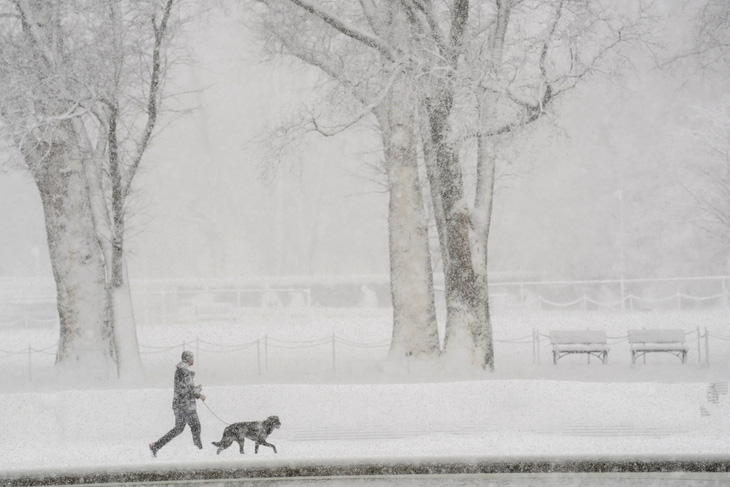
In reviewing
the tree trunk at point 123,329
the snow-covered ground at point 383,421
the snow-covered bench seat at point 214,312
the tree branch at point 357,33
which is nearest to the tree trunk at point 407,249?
the tree branch at point 357,33

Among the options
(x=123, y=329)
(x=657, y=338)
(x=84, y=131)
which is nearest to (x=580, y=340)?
(x=657, y=338)

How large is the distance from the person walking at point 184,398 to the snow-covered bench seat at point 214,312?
21.9 meters

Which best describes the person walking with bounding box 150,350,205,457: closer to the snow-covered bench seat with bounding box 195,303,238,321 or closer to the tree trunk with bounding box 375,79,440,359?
the tree trunk with bounding box 375,79,440,359

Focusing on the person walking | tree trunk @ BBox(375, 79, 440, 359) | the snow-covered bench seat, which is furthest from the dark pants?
the snow-covered bench seat

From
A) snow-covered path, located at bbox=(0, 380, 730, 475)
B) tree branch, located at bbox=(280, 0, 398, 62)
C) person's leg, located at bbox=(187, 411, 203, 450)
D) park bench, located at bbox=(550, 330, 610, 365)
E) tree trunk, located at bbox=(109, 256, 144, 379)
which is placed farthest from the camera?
park bench, located at bbox=(550, 330, 610, 365)

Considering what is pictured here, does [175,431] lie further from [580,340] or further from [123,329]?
[580,340]

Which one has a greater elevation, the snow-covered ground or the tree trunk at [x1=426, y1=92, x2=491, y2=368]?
the tree trunk at [x1=426, y1=92, x2=491, y2=368]

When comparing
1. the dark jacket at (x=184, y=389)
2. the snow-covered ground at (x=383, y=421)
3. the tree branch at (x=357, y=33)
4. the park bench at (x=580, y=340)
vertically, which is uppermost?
the tree branch at (x=357, y=33)

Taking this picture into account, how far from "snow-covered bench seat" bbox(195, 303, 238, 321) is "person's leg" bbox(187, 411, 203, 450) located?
71.2 ft

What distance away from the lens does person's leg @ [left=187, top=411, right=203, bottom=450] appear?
10952mm

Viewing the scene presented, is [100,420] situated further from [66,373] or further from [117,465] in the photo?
[66,373]

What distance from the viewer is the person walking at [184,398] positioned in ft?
35.2

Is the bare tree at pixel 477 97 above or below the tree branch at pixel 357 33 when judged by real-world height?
below

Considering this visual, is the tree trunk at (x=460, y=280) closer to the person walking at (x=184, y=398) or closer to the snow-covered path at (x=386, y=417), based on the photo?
the snow-covered path at (x=386, y=417)
